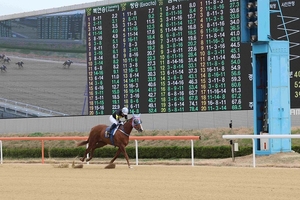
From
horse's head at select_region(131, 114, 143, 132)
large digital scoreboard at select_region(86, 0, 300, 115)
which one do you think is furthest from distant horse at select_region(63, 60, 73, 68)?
horse's head at select_region(131, 114, 143, 132)

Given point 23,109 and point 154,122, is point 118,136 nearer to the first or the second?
point 154,122

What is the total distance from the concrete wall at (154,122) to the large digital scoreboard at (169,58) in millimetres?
179

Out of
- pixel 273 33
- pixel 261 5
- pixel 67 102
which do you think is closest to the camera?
pixel 261 5

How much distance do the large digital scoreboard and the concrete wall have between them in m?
0.18

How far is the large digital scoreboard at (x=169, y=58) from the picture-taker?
1473cm

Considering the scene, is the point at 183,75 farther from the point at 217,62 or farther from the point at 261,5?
the point at 261,5

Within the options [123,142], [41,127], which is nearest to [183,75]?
[123,142]

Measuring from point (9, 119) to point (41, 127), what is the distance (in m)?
1.40

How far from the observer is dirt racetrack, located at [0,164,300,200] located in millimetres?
7645

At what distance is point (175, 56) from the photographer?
15.7 meters

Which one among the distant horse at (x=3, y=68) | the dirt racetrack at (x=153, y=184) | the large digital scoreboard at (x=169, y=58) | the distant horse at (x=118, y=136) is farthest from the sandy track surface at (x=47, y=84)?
the dirt racetrack at (x=153, y=184)

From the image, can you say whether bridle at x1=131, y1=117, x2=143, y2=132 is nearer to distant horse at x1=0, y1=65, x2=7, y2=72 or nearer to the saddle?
the saddle

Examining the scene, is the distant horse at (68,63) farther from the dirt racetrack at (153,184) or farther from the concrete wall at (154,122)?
the dirt racetrack at (153,184)

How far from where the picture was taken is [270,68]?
43.7 ft
